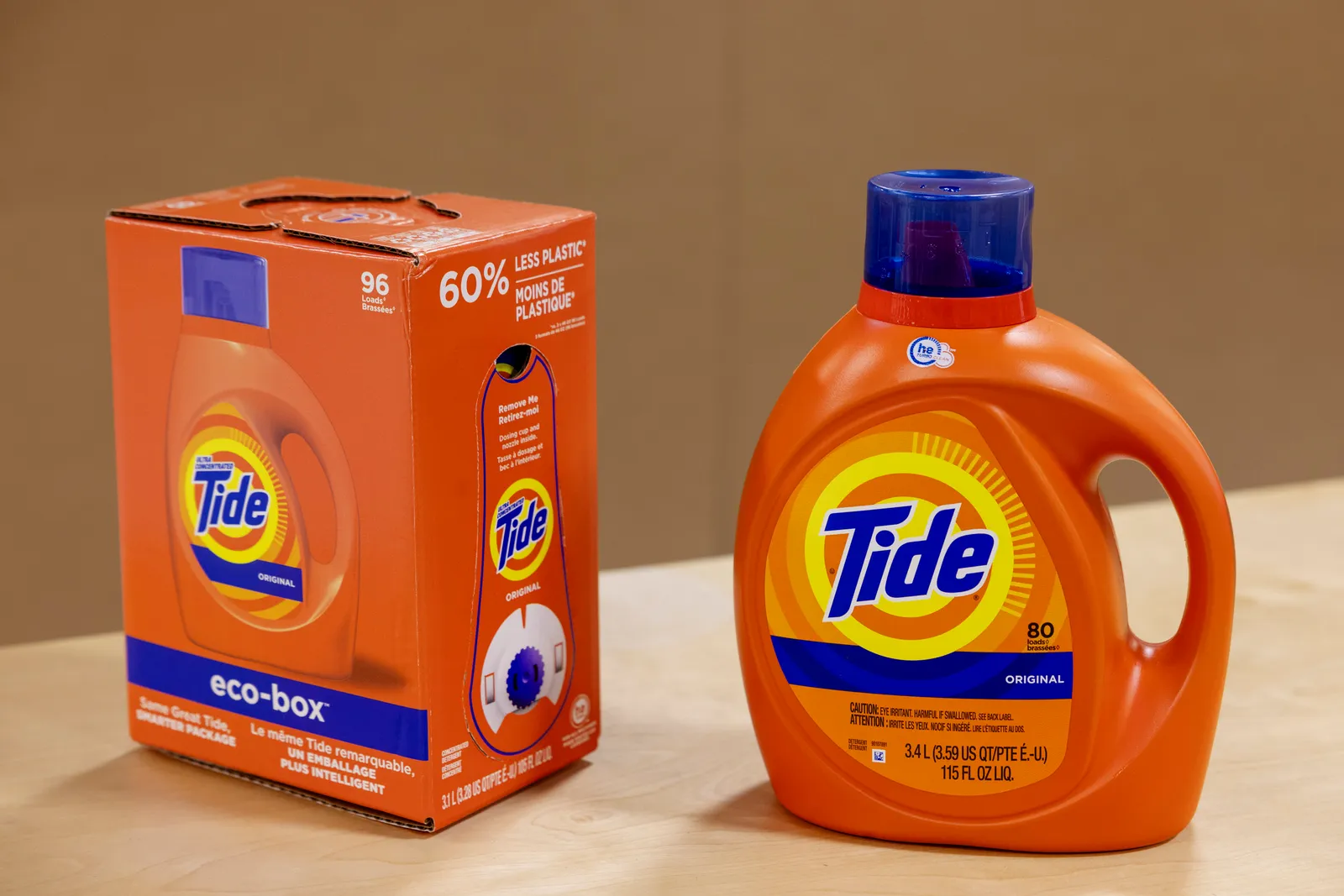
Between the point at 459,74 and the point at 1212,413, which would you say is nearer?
the point at 459,74

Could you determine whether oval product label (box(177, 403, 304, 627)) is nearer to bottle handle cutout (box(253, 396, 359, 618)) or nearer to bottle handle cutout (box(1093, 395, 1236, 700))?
bottle handle cutout (box(253, 396, 359, 618))

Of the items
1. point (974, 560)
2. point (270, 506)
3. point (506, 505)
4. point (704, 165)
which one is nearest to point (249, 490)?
point (270, 506)

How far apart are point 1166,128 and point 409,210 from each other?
5.08 feet

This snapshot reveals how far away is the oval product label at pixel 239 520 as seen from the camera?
761 mm

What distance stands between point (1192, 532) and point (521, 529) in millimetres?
316

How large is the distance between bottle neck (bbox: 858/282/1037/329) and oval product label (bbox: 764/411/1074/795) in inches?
1.8

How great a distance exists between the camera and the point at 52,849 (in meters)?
0.73

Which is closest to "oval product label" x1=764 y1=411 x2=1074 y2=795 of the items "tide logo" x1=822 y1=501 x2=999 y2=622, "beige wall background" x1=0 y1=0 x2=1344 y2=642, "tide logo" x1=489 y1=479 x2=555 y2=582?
"tide logo" x1=822 y1=501 x2=999 y2=622

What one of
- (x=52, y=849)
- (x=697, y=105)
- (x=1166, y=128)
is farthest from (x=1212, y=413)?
(x=52, y=849)

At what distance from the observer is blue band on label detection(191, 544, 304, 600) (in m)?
0.76

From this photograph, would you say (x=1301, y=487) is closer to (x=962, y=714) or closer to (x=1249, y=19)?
(x=962, y=714)

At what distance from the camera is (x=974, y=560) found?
0.70 m

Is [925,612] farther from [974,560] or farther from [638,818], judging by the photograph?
[638,818]

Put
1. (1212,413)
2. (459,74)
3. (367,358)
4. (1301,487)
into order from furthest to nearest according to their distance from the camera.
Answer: (1212,413)
(459,74)
(1301,487)
(367,358)
